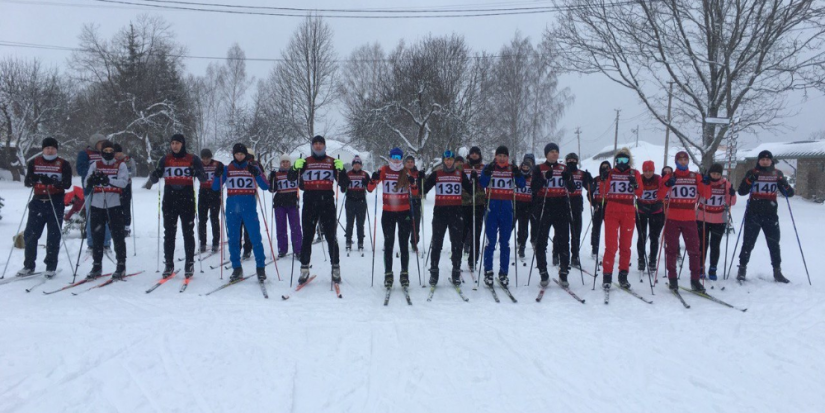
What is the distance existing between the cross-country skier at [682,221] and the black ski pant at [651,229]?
0.80 metres

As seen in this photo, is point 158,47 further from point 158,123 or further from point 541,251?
point 541,251

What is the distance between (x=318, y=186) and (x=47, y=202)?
4.05m

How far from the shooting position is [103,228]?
6.08 m

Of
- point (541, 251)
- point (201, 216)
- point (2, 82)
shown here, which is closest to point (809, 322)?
point (541, 251)

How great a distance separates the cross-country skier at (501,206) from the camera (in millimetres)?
5891

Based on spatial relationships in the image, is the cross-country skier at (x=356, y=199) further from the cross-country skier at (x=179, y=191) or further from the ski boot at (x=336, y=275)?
the cross-country skier at (x=179, y=191)

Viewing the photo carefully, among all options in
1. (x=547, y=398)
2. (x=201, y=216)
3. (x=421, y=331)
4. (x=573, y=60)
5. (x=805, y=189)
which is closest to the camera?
(x=547, y=398)

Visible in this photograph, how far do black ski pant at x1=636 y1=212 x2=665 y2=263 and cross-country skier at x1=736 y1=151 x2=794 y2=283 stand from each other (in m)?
1.23

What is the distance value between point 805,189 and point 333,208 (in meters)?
34.0

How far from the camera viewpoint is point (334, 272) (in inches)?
240

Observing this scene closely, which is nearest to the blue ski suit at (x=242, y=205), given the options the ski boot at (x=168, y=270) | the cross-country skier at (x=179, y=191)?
the cross-country skier at (x=179, y=191)

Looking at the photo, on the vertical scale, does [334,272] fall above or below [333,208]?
below

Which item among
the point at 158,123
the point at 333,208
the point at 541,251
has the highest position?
the point at 158,123

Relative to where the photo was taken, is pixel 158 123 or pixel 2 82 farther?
pixel 2 82
